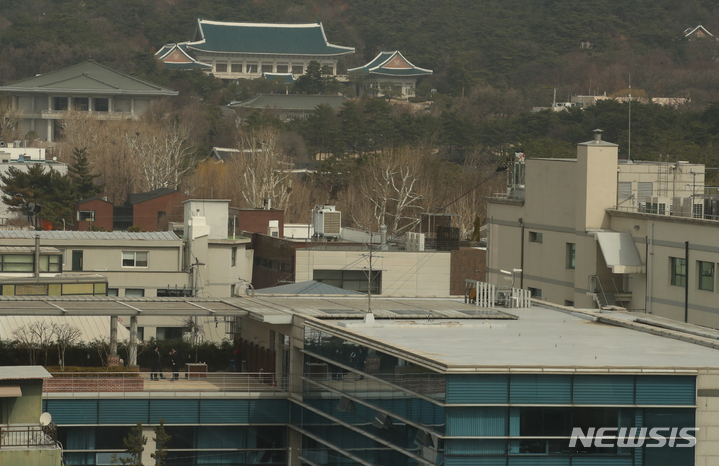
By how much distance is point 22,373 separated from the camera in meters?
28.1

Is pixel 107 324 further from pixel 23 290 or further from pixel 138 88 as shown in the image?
pixel 138 88

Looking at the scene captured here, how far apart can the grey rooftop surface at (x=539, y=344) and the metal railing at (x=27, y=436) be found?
6543 mm

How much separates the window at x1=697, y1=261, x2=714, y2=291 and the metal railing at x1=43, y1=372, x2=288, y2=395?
46.5ft

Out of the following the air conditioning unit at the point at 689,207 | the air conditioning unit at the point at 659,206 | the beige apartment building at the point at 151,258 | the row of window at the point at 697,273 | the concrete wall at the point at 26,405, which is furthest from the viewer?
the beige apartment building at the point at 151,258

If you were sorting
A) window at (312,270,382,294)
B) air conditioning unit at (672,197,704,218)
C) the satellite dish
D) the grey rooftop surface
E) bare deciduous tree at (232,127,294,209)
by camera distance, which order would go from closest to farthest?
the grey rooftop surface < the satellite dish < air conditioning unit at (672,197,704,218) < window at (312,270,382,294) < bare deciduous tree at (232,127,294,209)

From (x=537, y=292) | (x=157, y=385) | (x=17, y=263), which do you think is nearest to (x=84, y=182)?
(x=17, y=263)

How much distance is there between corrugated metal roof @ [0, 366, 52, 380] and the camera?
2758 cm

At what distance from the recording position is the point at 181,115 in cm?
13938

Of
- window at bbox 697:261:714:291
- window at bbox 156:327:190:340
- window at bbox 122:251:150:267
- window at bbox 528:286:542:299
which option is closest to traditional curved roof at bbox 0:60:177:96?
window at bbox 122:251:150:267

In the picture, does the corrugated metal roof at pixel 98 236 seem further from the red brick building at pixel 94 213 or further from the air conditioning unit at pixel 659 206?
the air conditioning unit at pixel 659 206

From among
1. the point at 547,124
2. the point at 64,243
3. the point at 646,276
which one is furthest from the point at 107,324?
the point at 547,124

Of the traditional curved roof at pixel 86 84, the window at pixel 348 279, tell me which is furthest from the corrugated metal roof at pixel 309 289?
the traditional curved roof at pixel 86 84

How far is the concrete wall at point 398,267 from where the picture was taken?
178ft

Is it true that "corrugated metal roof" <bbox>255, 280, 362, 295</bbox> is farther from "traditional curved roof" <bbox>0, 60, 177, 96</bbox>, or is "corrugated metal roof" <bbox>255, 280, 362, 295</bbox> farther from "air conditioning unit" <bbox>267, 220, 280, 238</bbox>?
"traditional curved roof" <bbox>0, 60, 177, 96</bbox>
